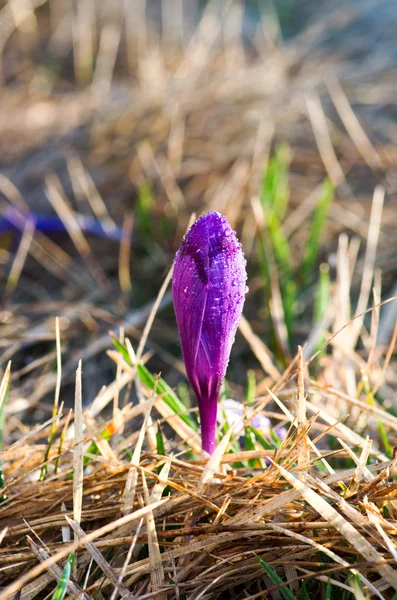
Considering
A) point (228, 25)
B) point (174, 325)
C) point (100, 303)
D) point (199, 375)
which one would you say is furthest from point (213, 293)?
point (228, 25)

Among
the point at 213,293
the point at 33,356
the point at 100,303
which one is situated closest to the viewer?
the point at 213,293

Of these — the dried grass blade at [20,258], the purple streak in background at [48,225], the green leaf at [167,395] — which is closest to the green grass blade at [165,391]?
the green leaf at [167,395]

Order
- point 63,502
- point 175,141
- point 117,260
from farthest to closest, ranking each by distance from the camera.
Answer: point 175,141
point 117,260
point 63,502

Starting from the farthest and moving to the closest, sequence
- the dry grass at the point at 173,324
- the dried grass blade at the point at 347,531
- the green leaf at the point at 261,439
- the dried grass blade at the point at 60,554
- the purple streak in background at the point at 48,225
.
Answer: the purple streak in background at the point at 48,225 < the green leaf at the point at 261,439 < the dry grass at the point at 173,324 < the dried grass blade at the point at 347,531 < the dried grass blade at the point at 60,554

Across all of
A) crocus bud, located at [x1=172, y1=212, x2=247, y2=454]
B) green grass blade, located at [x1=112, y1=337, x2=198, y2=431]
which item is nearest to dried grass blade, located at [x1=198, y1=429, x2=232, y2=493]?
crocus bud, located at [x1=172, y1=212, x2=247, y2=454]

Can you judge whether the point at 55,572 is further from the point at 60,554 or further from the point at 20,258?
the point at 20,258

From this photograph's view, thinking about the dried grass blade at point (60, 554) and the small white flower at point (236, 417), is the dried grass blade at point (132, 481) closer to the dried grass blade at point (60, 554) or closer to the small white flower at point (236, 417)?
the dried grass blade at point (60, 554)

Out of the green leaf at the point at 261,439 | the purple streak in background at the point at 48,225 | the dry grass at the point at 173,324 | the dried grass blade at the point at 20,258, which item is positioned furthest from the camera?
the purple streak in background at the point at 48,225

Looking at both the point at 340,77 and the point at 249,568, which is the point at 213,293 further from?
the point at 340,77
